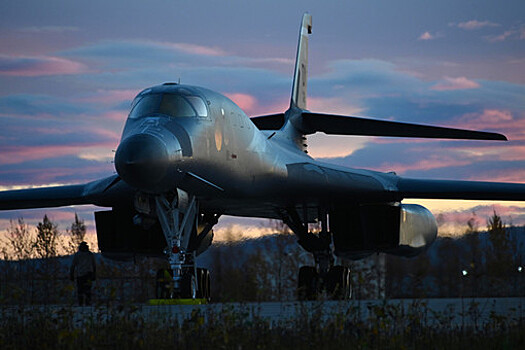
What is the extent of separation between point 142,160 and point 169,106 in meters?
1.82

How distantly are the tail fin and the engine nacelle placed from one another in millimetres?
4834

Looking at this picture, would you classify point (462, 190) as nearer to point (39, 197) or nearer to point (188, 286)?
point (188, 286)

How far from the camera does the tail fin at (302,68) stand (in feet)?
79.6

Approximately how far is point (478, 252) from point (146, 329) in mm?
23793

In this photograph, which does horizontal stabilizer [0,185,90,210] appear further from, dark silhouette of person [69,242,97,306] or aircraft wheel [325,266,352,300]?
aircraft wheel [325,266,352,300]

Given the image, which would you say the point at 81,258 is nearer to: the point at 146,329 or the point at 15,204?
the point at 15,204

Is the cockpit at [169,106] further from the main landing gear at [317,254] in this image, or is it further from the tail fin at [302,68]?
the tail fin at [302,68]

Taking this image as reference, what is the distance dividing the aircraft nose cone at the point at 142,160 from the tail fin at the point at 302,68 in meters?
10.8

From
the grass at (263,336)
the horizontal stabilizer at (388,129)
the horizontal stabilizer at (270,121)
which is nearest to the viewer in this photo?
the grass at (263,336)

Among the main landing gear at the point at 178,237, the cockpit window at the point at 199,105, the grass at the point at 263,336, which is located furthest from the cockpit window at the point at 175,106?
the grass at the point at 263,336

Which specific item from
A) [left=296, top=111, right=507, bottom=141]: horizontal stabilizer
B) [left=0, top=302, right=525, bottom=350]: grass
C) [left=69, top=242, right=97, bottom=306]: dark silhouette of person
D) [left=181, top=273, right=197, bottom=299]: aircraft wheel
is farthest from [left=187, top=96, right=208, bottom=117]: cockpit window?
[left=296, top=111, right=507, bottom=141]: horizontal stabilizer

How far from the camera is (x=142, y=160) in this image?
1270cm

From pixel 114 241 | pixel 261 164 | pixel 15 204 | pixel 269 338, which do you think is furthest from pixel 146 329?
pixel 15 204

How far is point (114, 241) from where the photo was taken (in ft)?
63.2
